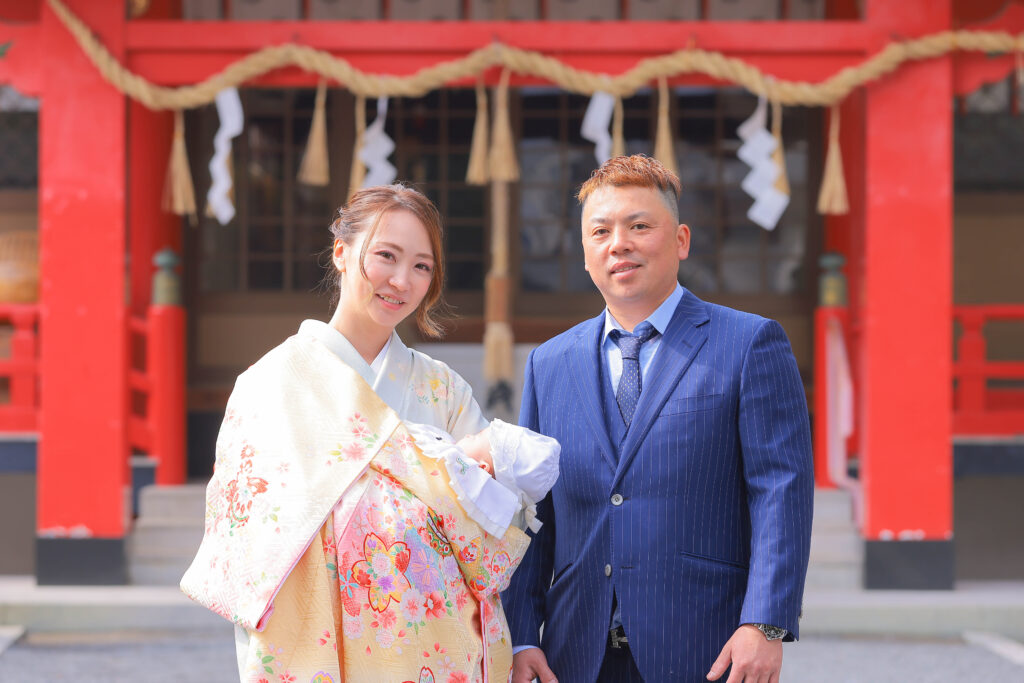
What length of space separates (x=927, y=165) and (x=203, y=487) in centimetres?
489

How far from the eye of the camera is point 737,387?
2.17 metres

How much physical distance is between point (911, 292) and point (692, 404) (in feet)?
14.7

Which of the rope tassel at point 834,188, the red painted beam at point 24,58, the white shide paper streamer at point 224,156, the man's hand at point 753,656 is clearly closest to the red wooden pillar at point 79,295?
the red painted beam at point 24,58

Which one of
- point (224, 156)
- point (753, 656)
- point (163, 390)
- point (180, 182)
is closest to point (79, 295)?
point (163, 390)

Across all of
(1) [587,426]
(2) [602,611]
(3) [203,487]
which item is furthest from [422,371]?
(3) [203,487]

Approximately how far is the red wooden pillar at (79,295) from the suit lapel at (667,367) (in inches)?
188

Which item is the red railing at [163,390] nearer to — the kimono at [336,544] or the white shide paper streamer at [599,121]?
the white shide paper streamer at [599,121]

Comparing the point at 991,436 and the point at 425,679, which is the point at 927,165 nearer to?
the point at 991,436

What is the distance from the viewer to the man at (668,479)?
2.11m

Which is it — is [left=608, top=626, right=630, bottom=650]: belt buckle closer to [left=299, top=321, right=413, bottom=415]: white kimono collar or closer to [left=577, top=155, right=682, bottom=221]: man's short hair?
[left=299, top=321, right=413, bottom=415]: white kimono collar

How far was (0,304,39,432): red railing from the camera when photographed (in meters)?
6.49

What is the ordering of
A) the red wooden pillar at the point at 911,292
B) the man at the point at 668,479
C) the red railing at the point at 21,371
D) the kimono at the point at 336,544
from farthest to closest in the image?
the red railing at the point at 21,371 < the red wooden pillar at the point at 911,292 < the man at the point at 668,479 < the kimono at the point at 336,544

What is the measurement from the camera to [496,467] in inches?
84.5

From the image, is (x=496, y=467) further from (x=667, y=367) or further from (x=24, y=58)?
(x=24, y=58)
